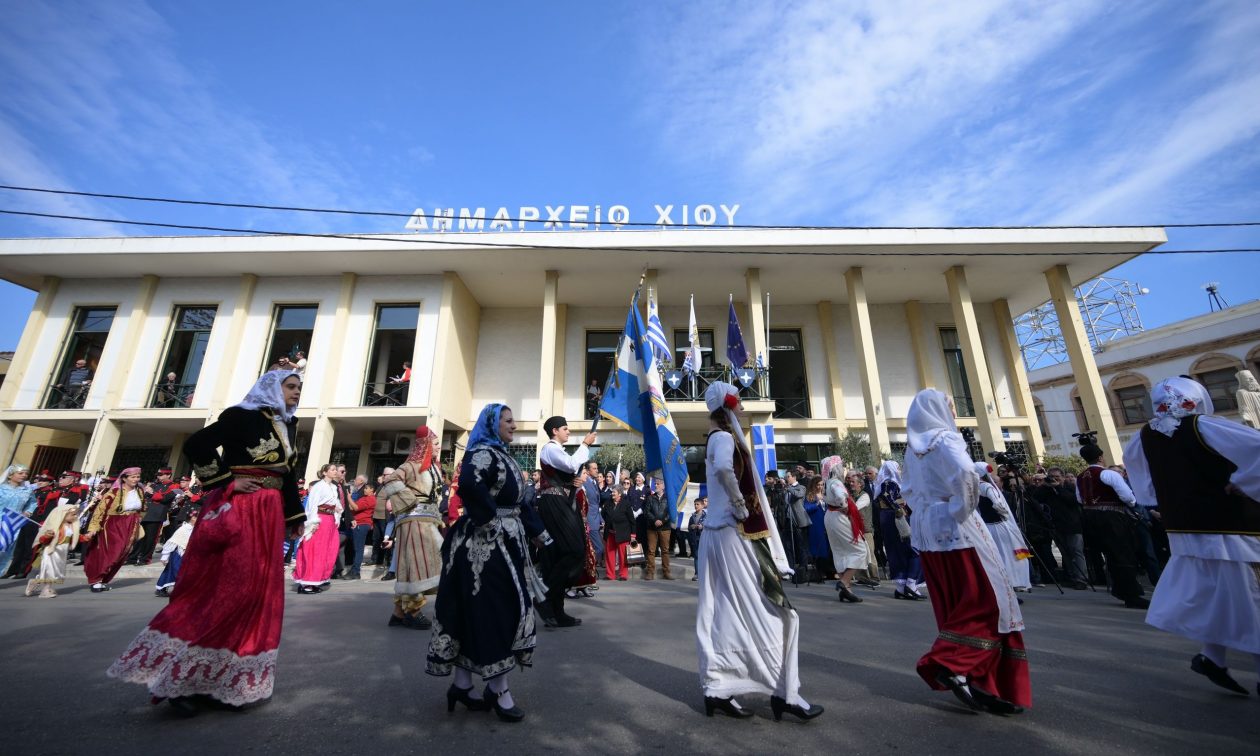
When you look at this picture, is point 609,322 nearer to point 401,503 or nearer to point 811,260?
point 811,260

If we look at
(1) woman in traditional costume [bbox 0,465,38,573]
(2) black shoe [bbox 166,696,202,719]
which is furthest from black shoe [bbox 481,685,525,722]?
(1) woman in traditional costume [bbox 0,465,38,573]

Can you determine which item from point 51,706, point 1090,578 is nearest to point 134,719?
point 51,706

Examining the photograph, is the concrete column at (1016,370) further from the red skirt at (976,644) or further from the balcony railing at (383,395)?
the balcony railing at (383,395)

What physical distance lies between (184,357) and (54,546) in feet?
36.9

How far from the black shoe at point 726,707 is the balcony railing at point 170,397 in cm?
1914

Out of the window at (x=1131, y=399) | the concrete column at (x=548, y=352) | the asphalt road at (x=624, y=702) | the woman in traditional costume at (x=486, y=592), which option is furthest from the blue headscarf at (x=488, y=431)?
the window at (x=1131, y=399)

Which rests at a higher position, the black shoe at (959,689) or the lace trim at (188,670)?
the lace trim at (188,670)

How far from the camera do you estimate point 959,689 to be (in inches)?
117

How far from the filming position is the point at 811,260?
54.2 ft

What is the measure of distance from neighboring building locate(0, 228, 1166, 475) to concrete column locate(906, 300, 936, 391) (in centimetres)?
7

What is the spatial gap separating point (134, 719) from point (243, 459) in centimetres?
139

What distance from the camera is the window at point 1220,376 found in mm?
23578

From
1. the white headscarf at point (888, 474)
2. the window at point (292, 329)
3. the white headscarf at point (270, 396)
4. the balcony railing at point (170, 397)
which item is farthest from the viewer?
the window at point (292, 329)

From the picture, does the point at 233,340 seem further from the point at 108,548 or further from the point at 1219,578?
the point at 1219,578
